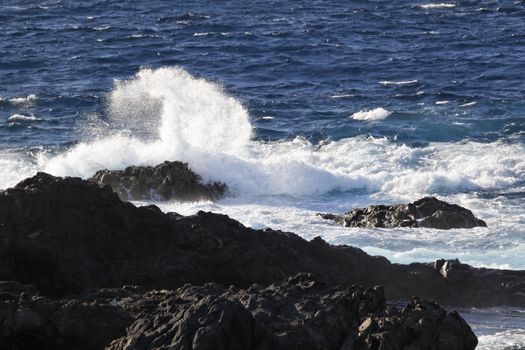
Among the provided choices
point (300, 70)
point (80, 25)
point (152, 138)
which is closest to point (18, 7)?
point (80, 25)

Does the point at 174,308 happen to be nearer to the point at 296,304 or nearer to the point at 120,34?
the point at 296,304

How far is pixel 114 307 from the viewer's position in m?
12.8

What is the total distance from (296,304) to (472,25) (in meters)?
36.4

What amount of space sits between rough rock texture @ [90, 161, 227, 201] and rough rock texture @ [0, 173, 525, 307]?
977 centimetres

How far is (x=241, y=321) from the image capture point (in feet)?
37.3

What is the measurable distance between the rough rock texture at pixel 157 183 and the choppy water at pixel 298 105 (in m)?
0.60

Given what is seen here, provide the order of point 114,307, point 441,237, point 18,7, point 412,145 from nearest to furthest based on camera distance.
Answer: point 114,307
point 441,237
point 412,145
point 18,7

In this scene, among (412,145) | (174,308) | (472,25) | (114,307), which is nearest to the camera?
(174,308)

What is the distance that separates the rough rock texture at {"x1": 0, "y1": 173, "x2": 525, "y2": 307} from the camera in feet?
48.9

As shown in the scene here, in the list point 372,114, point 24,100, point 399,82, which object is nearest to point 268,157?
point 372,114

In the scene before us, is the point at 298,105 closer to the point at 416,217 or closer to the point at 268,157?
the point at 268,157

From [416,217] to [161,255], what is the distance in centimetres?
857

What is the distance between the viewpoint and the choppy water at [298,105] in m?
26.8

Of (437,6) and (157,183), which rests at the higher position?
(437,6)
